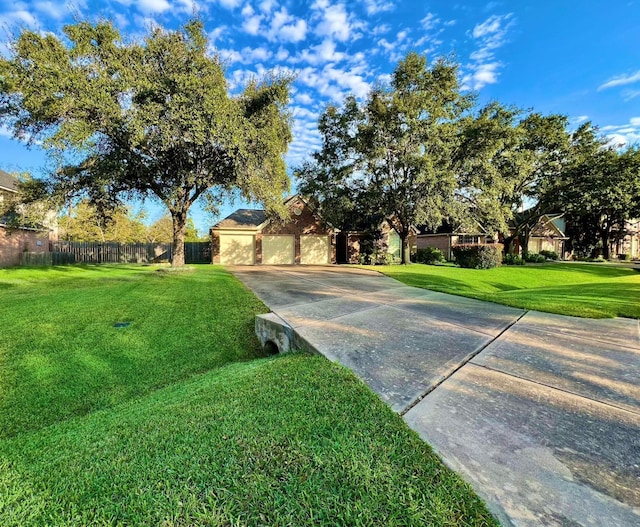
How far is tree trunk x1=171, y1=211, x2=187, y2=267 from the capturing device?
48.8 feet

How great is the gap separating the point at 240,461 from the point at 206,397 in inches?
47.6

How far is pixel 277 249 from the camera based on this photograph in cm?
2209

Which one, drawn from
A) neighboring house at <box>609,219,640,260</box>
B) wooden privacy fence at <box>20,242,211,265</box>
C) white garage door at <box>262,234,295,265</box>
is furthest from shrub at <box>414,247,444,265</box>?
neighboring house at <box>609,219,640,260</box>

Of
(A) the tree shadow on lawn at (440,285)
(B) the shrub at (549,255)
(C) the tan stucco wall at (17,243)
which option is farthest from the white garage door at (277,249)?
(B) the shrub at (549,255)

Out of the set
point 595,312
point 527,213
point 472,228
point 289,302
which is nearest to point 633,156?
point 527,213

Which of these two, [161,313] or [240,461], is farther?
[161,313]

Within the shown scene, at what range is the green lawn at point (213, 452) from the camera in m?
1.54

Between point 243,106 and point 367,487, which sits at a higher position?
point 243,106

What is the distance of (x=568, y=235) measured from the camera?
38.3 meters

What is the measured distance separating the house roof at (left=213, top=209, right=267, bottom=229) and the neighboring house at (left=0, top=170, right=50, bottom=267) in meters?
10.6

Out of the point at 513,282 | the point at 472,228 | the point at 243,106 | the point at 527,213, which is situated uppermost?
the point at 243,106

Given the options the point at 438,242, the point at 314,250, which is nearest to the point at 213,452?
the point at 314,250

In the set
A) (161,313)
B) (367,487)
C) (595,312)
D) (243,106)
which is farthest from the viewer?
(243,106)

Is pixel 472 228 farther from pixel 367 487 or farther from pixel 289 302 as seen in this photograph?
pixel 367 487
